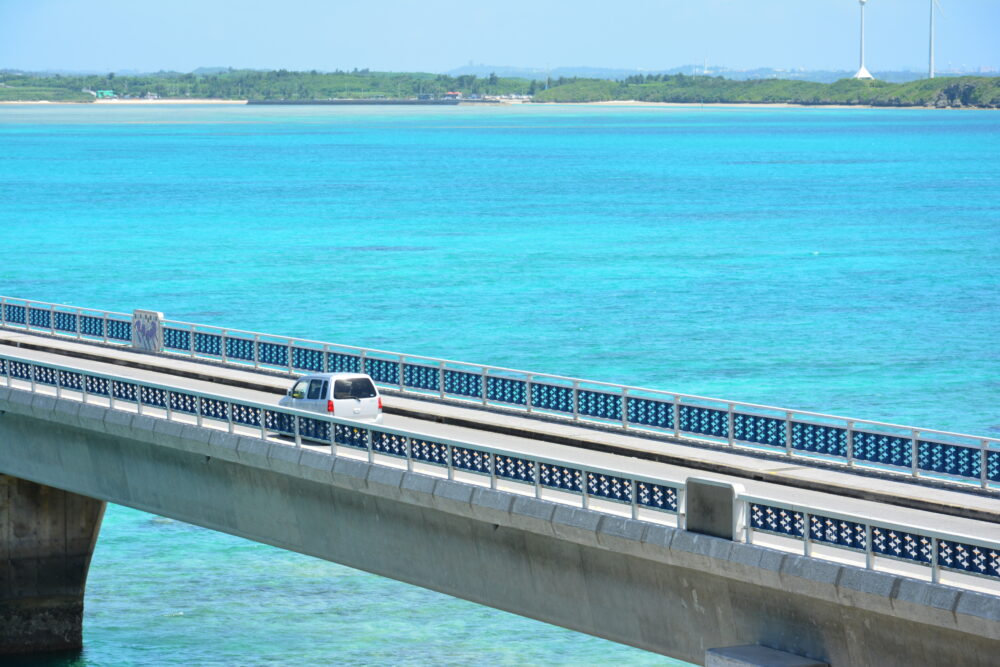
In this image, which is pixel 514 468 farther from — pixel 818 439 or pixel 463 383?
pixel 463 383

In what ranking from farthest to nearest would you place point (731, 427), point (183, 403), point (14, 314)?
point (14, 314)
point (183, 403)
point (731, 427)

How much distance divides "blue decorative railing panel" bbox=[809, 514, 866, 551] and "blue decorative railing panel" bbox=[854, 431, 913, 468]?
6.72 meters

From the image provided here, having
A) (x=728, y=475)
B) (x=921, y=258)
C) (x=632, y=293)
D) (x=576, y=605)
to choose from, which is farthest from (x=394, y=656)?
(x=921, y=258)

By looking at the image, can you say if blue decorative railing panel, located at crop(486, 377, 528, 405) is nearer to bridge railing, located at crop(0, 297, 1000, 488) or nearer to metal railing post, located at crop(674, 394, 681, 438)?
bridge railing, located at crop(0, 297, 1000, 488)

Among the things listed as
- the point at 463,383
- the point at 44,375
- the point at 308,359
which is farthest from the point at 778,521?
the point at 308,359

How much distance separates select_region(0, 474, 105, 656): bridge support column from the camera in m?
35.7

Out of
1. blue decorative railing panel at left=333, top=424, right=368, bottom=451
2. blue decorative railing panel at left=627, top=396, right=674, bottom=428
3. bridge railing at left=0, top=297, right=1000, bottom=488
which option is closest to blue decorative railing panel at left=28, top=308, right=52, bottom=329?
bridge railing at left=0, top=297, right=1000, bottom=488

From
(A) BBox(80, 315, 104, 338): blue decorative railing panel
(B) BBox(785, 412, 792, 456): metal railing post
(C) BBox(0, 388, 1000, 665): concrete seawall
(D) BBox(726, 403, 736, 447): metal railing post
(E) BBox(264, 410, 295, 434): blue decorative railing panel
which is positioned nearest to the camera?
(C) BBox(0, 388, 1000, 665): concrete seawall

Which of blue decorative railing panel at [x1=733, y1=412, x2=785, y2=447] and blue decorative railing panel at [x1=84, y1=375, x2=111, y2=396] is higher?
blue decorative railing panel at [x1=84, y1=375, x2=111, y2=396]

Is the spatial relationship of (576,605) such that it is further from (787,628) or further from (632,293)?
(632,293)

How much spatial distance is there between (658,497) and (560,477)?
5.52 ft

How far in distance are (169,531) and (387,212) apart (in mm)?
104196

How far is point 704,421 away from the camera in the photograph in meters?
30.0

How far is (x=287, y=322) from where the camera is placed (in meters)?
85.5
